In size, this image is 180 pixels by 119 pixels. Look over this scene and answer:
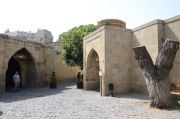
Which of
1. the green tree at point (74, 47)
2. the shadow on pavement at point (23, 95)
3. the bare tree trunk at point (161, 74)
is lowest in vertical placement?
the shadow on pavement at point (23, 95)

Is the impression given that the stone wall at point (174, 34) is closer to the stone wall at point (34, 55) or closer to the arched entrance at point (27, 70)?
the stone wall at point (34, 55)

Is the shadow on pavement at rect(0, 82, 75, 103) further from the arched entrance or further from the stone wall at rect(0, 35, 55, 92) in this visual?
the arched entrance

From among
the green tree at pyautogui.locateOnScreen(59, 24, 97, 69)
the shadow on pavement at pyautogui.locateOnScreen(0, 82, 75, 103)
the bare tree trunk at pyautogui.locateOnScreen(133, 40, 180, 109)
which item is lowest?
the shadow on pavement at pyautogui.locateOnScreen(0, 82, 75, 103)

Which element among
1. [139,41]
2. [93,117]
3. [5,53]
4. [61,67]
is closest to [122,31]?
[139,41]

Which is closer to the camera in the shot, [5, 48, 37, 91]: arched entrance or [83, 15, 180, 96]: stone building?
[83, 15, 180, 96]: stone building

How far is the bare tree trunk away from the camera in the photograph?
26.8 feet

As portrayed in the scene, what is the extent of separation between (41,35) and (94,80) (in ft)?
109

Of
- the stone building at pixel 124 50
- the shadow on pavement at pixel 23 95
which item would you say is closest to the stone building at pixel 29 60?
the shadow on pavement at pixel 23 95

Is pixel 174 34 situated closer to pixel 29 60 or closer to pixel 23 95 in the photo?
pixel 23 95

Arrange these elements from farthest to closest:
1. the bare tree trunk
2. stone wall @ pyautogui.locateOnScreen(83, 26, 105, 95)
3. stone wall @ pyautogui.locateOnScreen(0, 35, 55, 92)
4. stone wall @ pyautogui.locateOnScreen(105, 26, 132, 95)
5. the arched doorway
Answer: the arched doorway < stone wall @ pyautogui.locateOnScreen(0, 35, 55, 92) < stone wall @ pyautogui.locateOnScreen(83, 26, 105, 95) < stone wall @ pyautogui.locateOnScreen(105, 26, 132, 95) < the bare tree trunk

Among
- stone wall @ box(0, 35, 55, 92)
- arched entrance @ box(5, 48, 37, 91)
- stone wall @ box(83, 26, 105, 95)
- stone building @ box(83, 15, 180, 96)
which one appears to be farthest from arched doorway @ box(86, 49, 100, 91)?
arched entrance @ box(5, 48, 37, 91)

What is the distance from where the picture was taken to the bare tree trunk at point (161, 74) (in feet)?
26.8

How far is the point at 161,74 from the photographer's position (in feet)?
27.4

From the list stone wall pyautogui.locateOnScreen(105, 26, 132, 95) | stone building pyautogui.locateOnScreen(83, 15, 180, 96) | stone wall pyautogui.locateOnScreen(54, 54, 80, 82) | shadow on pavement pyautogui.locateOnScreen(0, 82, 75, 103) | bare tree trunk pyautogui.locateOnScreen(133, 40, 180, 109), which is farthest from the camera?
stone wall pyautogui.locateOnScreen(54, 54, 80, 82)
